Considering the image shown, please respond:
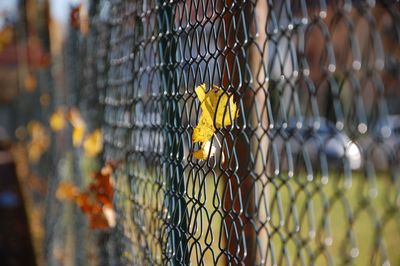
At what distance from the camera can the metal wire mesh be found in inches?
49.8

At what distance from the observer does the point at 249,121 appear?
83.4 inches

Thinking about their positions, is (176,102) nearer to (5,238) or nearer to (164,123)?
(164,123)

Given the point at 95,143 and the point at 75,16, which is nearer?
the point at 95,143

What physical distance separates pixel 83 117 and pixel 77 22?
665mm

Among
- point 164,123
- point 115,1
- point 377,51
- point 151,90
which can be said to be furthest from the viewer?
point 115,1

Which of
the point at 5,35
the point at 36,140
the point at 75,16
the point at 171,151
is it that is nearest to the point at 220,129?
the point at 171,151

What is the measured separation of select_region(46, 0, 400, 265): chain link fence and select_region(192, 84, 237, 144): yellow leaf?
0.06 feet

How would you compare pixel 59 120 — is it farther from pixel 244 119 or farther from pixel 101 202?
pixel 244 119

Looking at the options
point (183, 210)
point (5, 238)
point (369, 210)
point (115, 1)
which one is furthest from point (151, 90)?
point (5, 238)

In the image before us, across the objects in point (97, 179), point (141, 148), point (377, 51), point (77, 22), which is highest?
point (77, 22)

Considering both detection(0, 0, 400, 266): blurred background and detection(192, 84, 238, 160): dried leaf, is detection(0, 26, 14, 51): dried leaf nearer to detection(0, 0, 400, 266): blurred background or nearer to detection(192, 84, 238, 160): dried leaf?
detection(0, 0, 400, 266): blurred background

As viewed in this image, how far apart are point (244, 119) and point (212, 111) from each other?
0.16m

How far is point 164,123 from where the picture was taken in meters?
2.50

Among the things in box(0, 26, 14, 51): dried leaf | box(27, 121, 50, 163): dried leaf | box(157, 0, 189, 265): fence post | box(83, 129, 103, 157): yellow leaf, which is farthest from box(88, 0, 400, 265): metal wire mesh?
box(0, 26, 14, 51): dried leaf
